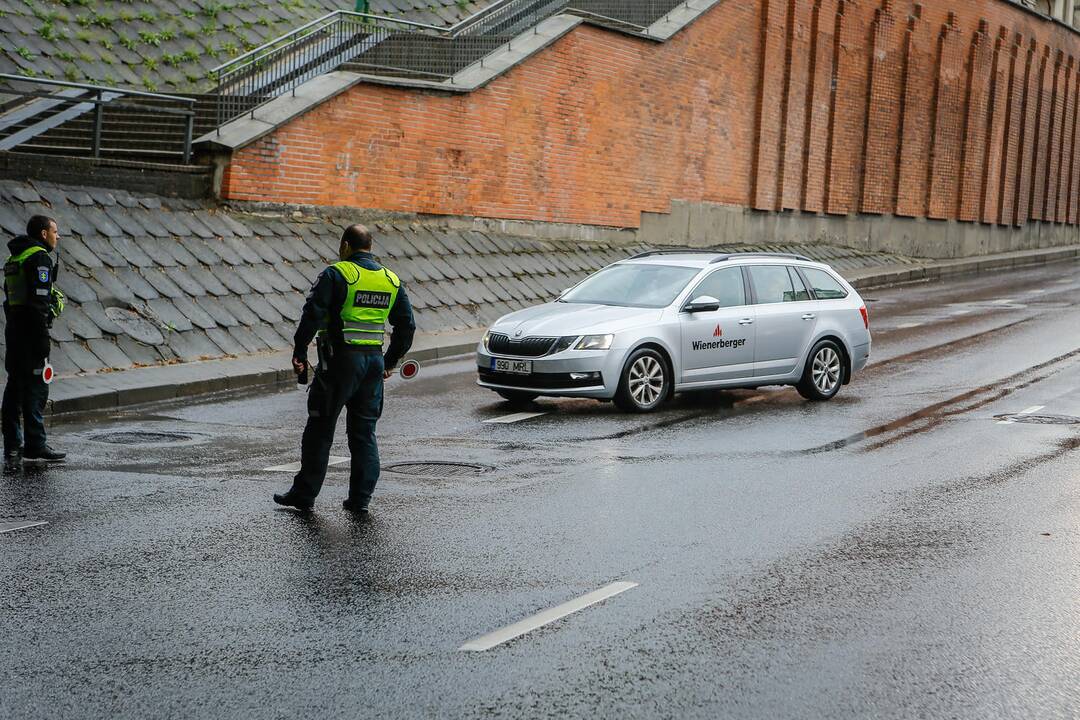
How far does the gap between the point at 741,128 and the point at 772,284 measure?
17.7 metres

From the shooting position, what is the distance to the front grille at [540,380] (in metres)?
13.1

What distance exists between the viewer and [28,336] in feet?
33.9

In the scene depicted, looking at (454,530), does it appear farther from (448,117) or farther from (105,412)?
(448,117)

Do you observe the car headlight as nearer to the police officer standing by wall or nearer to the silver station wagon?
the silver station wagon

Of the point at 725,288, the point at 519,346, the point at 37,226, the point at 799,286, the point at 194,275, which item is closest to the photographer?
the point at 37,226

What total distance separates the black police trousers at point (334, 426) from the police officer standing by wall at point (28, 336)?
2.74 meters

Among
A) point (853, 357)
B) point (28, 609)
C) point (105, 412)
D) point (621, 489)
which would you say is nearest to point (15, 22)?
point (105, 412)

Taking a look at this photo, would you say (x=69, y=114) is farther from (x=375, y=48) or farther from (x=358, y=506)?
(x=358, y=506)

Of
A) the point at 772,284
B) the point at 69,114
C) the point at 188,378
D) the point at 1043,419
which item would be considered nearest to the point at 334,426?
the point at 188,378

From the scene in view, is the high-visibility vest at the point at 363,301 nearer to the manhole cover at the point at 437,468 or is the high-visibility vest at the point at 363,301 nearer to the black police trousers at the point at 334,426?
the black police trousers at the point at 334,426

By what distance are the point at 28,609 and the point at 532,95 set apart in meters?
19.4

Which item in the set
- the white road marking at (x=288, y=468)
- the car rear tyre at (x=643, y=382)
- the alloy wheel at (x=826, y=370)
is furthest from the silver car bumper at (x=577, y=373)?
the white road marking at (x=288, y=468)

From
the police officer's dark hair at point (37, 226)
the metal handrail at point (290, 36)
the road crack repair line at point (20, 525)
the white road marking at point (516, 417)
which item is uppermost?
the metal handrail at point (290, 36)

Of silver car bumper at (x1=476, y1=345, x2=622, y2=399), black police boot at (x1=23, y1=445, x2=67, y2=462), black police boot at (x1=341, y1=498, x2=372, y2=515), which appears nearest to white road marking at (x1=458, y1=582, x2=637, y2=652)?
black police boot at (x1=341, y1=498, x2=372, y2=515)
